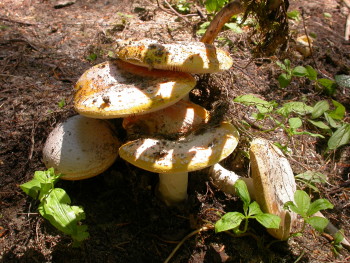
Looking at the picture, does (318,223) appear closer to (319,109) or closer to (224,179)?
(224,179)

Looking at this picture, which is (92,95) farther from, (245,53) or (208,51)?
(245,53)

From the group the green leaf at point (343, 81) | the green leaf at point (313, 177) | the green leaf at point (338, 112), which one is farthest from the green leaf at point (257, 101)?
the green leaf at point (343, 81)

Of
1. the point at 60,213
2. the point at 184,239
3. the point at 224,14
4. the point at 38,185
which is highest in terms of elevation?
the point at 224,14

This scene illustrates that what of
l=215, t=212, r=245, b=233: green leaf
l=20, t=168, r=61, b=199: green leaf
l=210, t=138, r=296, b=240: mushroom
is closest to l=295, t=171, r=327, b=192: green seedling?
l=210, t=138, r=296, b=240: mushroom

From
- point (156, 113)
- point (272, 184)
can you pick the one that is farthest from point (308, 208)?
point (156, 113)

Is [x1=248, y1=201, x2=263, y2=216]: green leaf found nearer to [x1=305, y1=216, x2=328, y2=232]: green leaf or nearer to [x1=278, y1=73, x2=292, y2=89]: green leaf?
[x1=305, y1=216, x2=328, y2=232]: green leaf

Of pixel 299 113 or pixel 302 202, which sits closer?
pixel 302 202
